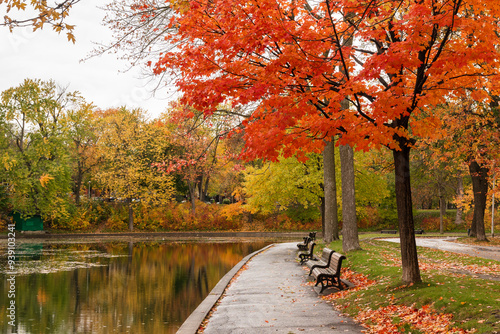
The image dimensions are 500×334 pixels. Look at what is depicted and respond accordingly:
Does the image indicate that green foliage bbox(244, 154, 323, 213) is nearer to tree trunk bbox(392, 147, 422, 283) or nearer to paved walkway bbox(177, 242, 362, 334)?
→ paved walkway bbox(177, 242, 362, 334)

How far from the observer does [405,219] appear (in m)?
9.80

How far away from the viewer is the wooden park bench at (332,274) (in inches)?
432

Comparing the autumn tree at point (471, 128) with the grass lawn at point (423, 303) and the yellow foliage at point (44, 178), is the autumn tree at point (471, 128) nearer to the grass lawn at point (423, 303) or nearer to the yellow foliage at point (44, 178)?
the grass lawn at point (423, 303)

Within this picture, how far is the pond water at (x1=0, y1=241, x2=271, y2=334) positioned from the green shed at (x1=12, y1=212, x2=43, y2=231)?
24.0m

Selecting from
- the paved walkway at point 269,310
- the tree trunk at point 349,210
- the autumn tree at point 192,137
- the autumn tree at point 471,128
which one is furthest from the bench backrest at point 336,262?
the autumn tree at point 471,128

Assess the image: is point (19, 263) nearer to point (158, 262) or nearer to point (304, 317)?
point (158, 262)

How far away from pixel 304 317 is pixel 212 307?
216cm

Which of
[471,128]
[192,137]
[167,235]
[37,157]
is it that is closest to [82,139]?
[37,157]

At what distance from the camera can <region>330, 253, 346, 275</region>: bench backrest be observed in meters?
10.8

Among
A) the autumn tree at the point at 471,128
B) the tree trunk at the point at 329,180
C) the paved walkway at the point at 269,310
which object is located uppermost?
the autumn tree at the point at 471,128

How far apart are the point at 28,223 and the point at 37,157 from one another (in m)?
6.54

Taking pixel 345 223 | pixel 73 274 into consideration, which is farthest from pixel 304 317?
pixel 73 274

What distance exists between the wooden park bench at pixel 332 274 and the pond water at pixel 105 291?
10.4 feet

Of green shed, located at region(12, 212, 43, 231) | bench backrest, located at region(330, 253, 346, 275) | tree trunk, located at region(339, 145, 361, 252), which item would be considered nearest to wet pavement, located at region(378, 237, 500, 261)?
tree trunk, located at region(339, 145, 361, 252)
